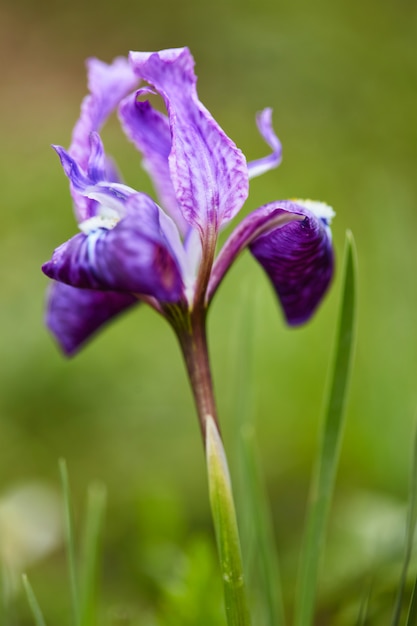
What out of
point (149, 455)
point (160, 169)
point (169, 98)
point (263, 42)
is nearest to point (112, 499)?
point (149, 455)

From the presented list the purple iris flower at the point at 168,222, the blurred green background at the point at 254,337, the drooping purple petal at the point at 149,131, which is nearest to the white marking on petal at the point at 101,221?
the purple iris flower at the point at 168,222

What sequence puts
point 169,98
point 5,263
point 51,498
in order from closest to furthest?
point 169,98
point 51,498
point 5,263

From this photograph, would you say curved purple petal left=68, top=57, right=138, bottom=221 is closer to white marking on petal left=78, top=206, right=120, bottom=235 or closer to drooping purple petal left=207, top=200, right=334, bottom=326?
white marking on petal left=78, top=206, right=120, bottom=235

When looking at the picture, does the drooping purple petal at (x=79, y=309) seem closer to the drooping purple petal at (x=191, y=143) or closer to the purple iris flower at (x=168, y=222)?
the purple iris flower at (x=168, y=222)

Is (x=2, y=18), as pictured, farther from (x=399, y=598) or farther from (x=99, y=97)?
(x=399, y=598)

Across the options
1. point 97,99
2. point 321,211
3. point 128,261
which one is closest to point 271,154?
point 321,211

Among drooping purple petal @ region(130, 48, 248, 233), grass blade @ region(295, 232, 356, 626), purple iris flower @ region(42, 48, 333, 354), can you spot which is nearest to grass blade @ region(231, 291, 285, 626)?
grass blade @ region(295, 232, 356, 626)
